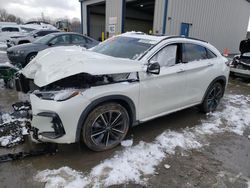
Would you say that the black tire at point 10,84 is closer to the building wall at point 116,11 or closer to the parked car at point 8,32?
the building wall at point 116,11

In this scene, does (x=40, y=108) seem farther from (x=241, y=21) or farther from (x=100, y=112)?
(x=241, y=21)

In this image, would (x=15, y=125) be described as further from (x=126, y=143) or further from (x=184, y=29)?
(x=184, y=29)

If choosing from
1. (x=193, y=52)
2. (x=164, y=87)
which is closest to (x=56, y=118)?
(x=164, y=87)

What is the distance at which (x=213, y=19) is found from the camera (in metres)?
14.7

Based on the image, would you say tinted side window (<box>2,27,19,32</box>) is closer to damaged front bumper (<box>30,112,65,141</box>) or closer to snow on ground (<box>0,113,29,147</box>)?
snow on ground (<box>0,113,29,147</box>)

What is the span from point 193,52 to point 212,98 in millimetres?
1316

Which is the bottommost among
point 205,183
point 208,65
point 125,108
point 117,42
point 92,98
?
point 205,183

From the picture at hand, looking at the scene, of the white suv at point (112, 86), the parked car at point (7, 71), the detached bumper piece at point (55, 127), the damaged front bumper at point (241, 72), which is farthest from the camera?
the damaged front bumper at point (241, 72)

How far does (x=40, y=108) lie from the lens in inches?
103

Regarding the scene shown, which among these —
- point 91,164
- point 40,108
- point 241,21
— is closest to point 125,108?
point 91,164

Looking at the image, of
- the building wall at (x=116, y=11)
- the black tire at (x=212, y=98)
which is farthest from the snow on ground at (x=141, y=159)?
the building wall at (x=116, y=11)

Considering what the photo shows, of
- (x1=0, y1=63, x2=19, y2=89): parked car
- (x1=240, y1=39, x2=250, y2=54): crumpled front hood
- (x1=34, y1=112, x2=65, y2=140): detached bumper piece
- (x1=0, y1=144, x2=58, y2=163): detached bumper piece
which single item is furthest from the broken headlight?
(x1=240, y1=39, x2=250, y2=54): crumpled front hood

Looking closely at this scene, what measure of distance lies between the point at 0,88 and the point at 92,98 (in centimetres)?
459

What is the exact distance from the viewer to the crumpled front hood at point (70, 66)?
2703mm
